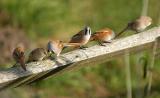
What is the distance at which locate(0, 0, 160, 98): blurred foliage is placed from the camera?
6074mm

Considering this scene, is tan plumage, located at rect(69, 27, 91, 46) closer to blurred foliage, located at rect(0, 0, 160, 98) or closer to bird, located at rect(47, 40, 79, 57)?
bird, located at rect(47, 40, 79, 57)

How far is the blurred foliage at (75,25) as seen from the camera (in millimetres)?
6074

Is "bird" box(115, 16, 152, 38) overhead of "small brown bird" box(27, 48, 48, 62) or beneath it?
beneath

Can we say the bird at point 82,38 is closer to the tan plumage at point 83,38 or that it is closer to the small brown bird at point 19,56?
the tan plumage at point 83,38

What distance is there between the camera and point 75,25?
6.79 m

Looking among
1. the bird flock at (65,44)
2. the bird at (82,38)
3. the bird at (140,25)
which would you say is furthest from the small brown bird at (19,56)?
the bird at (140,25)

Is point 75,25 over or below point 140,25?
below

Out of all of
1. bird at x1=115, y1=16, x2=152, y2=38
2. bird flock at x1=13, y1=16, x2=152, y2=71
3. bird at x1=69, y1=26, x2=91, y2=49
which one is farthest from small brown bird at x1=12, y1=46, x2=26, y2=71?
bird at x1=115, y1=16, x2=152, y2=38

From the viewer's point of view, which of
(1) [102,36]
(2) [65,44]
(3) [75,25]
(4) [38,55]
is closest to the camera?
(4) [38,55]

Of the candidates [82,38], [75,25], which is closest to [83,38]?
[82,38]

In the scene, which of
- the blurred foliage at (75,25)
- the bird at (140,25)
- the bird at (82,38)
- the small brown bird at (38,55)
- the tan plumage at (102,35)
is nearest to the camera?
the small brown bird at (38,55)

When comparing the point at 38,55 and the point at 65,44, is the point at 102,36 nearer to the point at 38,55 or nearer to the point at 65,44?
the point at 65,44

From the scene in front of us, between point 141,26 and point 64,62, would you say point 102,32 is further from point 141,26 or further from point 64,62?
point 64,62

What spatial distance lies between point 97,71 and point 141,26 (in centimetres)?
426
